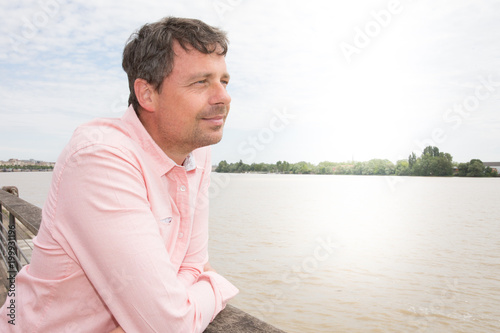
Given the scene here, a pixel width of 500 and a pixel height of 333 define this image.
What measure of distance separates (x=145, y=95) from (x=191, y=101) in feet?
0.61

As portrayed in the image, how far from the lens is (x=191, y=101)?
4.30ft

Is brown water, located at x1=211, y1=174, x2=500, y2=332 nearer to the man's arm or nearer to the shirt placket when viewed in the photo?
the shirt placket

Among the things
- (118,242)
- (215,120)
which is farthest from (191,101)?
(118,242)

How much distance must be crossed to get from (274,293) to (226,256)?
11.4ft

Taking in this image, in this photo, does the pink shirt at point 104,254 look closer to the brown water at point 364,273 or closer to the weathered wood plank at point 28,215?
the weathered wood plank at point 28,215

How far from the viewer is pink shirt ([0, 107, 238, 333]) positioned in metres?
0.94

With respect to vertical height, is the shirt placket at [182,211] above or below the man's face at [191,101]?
below

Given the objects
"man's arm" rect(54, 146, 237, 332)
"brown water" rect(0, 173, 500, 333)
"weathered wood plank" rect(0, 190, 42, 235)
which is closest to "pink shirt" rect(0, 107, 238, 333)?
"man's arm" rect(54, 146, 237, 332)

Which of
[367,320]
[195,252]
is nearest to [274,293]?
[367,320]

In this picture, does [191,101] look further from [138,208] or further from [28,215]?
[28,215]

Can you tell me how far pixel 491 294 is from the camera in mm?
8602

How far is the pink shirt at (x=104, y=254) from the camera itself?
944 mm

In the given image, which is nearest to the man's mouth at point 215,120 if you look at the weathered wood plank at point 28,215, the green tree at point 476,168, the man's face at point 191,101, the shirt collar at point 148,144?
the man's face at point 191,101

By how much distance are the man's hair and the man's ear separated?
20 millimetres
